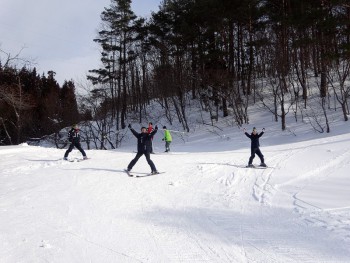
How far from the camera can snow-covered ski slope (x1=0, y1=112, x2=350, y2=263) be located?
5.84 m

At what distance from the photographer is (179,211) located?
27.7ft

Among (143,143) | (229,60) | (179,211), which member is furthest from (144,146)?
(229,60)

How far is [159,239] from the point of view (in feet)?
21.4

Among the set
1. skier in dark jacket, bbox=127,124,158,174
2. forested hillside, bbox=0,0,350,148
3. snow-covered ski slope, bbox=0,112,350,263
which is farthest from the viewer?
forested hillside, bbox=0,0,350,148

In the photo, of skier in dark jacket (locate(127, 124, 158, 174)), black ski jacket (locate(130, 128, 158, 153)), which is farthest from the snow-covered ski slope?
black ski jacket (locate(130, 128, 158, 153))

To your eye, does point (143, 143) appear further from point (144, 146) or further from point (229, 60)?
point (229, 60)

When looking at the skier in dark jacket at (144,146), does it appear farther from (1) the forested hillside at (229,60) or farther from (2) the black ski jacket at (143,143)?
(1) the forested hillside at (229,60)

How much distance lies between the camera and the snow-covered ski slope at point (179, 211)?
584 cm

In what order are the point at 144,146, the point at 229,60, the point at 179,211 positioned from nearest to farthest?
the point at 179,211 < the point at 144,146 < the point at 229,60

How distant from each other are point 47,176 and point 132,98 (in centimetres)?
3536

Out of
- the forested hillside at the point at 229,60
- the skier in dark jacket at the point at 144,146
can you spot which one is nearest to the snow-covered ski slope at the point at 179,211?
the skier in dark jacket at the point at 144,146

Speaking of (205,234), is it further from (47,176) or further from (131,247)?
(47,176)

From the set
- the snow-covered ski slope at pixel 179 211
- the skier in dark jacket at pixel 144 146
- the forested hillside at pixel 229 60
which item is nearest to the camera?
the snow-covered ski slope at pixel 179 211

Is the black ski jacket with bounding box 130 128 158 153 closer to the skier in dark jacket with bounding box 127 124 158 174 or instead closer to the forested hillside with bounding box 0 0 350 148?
the skier in dark jacket with bounding box 127 124 158 174
